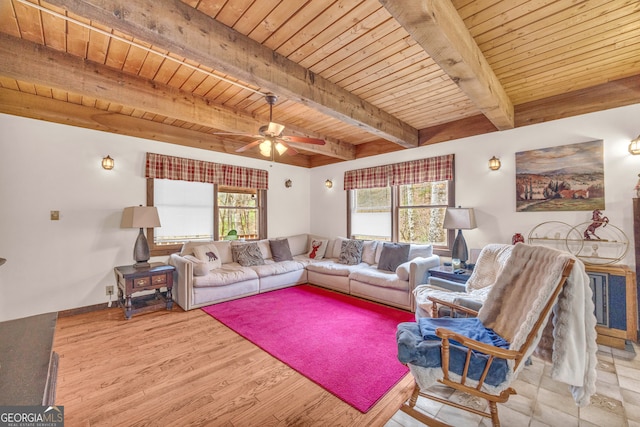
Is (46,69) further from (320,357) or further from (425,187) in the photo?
(425,187)

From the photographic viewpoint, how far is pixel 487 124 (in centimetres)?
375

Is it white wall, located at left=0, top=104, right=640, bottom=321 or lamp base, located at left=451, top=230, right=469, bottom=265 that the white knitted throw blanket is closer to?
lamp base, located at left=451, top=230, right=469, bottom=265

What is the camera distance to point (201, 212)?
4770 mm

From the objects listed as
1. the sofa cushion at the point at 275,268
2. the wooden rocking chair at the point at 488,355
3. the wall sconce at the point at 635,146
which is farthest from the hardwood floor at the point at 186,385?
the wall sconce at the point at 635,146

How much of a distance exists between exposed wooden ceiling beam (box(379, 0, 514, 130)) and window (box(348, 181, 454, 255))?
183 centimetres

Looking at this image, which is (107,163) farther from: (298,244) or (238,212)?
(298,244)

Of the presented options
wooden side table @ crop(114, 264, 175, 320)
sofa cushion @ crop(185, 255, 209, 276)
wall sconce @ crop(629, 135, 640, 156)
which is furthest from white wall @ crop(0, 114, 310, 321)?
wall sconce @ crop(629, 135, 640, 156)

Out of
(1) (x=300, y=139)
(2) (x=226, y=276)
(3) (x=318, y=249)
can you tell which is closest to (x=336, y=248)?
(3) (x=318, y=249)

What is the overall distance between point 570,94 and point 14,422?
16.7ft

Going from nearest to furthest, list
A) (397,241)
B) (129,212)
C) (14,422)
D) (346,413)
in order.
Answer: (14,422)
(346,413)
(129,212)
(397,241)

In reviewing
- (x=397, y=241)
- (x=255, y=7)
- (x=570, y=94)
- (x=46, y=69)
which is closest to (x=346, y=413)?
(x=255, y=7)

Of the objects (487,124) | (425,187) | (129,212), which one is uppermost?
(487,124)

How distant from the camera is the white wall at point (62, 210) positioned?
3154 mm

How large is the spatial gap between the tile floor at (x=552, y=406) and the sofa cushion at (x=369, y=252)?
8.59 feet
